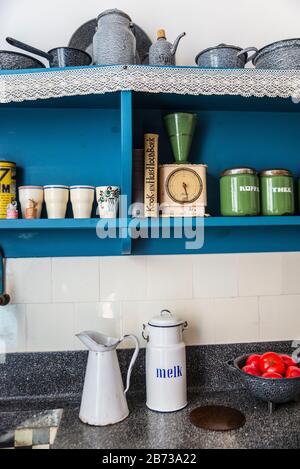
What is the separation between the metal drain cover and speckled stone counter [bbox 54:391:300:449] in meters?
0.02

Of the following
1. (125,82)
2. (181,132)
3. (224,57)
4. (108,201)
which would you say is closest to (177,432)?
(108,201)

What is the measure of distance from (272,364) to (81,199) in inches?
31.3

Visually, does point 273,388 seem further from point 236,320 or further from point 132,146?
point 132,146

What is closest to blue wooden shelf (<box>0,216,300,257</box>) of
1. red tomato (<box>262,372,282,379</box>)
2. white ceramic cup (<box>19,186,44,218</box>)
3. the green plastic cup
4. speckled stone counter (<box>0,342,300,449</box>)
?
white ceramic cup (<box>19,186,44,218</box>)

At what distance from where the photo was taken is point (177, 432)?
116 centimetres

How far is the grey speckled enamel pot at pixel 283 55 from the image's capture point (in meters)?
1.27

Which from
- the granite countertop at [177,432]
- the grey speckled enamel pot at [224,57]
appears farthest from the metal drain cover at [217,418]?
the grey speckled enamel pot at [224,57]

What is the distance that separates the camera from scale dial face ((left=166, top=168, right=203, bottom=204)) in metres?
1.30

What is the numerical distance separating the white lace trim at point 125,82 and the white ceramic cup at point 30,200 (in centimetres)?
27

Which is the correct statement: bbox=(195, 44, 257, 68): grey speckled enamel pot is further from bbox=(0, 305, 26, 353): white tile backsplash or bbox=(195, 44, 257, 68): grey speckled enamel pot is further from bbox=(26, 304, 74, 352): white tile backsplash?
bbox=(0, 305, 26, 353): white tile backsplash

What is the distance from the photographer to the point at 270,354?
4.25 ft

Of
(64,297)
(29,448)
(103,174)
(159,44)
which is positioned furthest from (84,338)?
(159,44)

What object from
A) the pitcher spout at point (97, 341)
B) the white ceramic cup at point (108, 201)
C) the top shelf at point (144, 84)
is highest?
the top shelf at point (144, 84)

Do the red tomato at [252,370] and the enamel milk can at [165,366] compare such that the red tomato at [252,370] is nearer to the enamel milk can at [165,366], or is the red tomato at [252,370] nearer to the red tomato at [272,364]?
the red tomato at [272,364]
